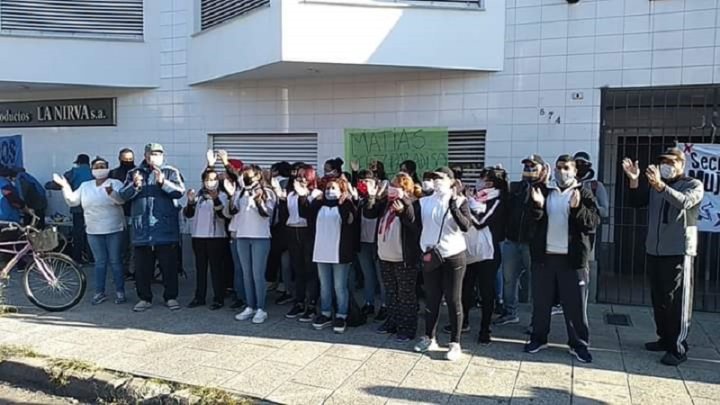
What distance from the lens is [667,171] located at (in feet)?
17.7

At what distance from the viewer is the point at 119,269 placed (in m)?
7.56

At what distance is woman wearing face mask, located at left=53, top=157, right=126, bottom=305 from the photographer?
729cm

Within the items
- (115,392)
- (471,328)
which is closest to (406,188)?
(471,328)

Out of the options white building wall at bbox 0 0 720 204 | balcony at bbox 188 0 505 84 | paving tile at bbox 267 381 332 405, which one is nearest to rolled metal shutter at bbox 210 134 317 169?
white building wall at bbox 0 0 720 204

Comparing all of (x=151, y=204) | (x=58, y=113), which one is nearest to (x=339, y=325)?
(x=151, y=204)

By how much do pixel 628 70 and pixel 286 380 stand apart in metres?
5.63

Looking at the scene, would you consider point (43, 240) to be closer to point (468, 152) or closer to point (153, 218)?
point (153, 218)

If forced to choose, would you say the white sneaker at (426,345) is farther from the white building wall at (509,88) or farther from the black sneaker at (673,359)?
the white building wall at (509,88)

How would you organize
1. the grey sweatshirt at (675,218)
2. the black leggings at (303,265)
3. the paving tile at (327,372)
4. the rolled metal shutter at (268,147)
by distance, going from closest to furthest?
the paving tile at (327,372), the grey sweatshirt at (675,218), the black leggings at (303,265), the rolled metal shutter at (268,147)

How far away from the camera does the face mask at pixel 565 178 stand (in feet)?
17.7

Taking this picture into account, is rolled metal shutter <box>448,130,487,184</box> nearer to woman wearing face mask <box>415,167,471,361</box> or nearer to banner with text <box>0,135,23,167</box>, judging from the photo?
woman wearing face mask <box>415,167,471,361</box>

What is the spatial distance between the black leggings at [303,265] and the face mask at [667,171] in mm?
3542

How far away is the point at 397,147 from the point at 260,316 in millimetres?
3308

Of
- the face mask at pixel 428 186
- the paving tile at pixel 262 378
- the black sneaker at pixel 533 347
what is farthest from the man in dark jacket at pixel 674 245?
the paving tile at pixel 262 378
